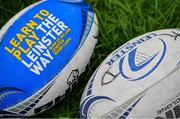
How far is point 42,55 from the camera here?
2232 millimetres

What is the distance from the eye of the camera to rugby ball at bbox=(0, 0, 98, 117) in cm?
221

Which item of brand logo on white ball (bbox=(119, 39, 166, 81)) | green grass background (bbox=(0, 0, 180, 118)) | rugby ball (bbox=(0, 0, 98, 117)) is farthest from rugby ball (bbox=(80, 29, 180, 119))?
green grass background (bbox=(0, 0, 180, 118))

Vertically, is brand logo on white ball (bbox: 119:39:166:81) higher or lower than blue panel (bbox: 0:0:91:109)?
lower

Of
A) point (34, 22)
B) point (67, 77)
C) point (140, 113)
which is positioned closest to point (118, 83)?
point (140, 113)

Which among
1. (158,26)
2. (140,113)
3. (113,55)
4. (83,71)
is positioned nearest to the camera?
(140,113)

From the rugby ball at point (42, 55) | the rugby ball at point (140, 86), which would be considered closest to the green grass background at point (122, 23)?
the rugby ball at point (42, 55)

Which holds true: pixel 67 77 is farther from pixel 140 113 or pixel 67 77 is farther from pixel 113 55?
pixel 140 113

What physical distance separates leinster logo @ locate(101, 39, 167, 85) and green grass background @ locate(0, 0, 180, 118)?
36 cm

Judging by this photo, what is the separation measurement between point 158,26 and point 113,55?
476mm

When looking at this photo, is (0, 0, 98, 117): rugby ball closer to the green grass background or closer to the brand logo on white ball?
the green grass background

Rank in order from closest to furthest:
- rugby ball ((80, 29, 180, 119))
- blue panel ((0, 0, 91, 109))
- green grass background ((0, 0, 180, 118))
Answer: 1. rugby ball ((80, 29, 180, 119))
2. blue panel ((0, 0, 91, 109))
3. green grass background ((0, 0, 180, 118))

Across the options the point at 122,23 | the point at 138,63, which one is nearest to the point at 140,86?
Result: the point at 138,63

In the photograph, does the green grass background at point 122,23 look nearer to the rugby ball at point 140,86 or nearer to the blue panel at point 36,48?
the blue panel at point 36,48

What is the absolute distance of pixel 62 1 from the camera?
7.82 ft
